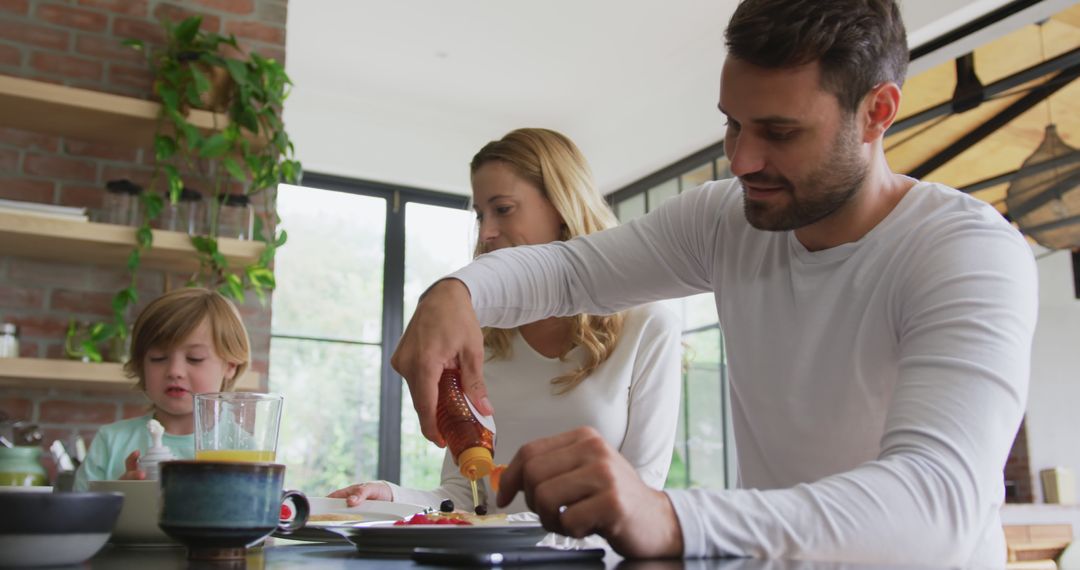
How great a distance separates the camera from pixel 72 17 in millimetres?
3184

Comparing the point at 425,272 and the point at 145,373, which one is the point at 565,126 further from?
the point at 145,373

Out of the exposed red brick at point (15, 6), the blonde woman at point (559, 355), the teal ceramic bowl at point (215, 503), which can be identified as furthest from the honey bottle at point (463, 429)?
the exposed red brick at point (15, 6)

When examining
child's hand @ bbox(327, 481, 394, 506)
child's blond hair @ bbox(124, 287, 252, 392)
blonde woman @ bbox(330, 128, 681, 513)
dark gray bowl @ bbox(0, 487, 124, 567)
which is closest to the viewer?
dark gray bowl @ bbox(0, 487, 124, 567)

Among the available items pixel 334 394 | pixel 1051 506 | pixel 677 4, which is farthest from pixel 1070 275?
pixel 334 394

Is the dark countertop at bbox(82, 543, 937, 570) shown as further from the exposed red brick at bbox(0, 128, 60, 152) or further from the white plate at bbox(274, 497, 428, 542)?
the exposed red brick at bbox(0, 128, 60, 152)

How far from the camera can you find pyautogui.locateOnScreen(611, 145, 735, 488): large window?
17.9 ft

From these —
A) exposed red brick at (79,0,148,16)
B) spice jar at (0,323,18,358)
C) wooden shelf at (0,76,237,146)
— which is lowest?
spice jar at (0,323,18,358)

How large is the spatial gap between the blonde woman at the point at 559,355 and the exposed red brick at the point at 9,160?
5.84 ft

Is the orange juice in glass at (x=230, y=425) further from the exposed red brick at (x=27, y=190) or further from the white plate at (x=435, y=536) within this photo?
the exposed red brick at (x=27, y=190)

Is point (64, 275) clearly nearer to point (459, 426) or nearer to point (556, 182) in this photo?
point (556, 182)

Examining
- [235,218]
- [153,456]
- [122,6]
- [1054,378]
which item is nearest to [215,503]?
[153,456]

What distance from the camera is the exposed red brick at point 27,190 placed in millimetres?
3053

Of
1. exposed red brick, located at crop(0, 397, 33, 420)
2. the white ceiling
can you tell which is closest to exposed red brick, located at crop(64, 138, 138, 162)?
exposed red brick, located at crop(0, 397, 33, 420)

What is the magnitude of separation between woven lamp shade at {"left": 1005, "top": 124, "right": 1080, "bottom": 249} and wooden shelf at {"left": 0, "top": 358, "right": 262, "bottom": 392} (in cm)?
316
